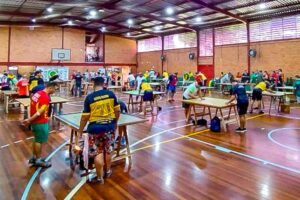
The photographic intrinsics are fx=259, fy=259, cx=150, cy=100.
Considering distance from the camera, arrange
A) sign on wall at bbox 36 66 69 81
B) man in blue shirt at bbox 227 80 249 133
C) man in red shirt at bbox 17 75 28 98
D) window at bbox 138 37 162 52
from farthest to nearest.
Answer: window at bbox 138 37 162 52, sign on wall at bbox 36 66 69 81, man in red shirt at bbox 17 75 28 98, man in blue shirt at bbox 227 80 249 133

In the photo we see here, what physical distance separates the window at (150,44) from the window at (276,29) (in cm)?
1016

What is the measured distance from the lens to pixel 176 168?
4.60 metres

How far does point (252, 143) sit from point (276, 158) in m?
1.05

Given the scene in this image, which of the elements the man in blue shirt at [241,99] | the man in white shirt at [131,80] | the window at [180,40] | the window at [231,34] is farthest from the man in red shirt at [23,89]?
the window at [180,40]

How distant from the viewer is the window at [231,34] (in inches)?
701

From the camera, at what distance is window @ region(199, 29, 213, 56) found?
20.1 metres

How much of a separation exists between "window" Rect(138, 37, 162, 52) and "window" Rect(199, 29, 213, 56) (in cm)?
534

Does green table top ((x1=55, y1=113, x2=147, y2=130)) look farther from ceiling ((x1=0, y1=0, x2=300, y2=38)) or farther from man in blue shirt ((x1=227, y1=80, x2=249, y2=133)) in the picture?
ceiling ((x1=0, y1=0, x2=300, y2=38))

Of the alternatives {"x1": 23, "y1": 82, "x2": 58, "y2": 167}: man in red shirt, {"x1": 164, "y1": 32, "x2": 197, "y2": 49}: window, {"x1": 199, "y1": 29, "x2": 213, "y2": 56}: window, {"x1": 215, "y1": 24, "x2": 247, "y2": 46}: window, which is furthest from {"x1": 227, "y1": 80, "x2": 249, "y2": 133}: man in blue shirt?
{"x1": 164, "y1": 32, "x2": 197, "y2": 49}: window

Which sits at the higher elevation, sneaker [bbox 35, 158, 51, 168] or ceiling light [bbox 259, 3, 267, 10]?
ceiling light [bbox 259, 3, 267, 10]

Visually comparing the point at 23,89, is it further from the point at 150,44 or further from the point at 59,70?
the point at 150,44

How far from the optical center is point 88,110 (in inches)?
145

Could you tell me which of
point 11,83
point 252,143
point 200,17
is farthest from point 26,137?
point 200,17

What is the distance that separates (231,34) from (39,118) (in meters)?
16.9
